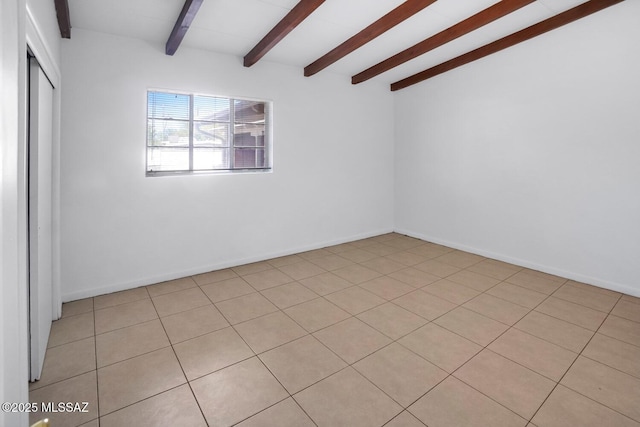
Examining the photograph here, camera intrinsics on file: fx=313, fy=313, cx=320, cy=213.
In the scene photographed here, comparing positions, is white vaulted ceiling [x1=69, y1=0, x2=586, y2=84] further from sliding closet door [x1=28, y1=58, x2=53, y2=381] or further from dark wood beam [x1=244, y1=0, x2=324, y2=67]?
sliding closet door [x1=28, y1=58, x2=53, y2=381]

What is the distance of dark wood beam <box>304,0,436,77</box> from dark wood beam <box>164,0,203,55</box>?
5.83ft

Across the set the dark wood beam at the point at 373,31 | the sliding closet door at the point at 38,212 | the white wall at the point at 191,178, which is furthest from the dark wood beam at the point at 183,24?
the dark wood beam at the point at 373,31

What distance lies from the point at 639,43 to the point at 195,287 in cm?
533

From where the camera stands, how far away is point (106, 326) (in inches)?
108

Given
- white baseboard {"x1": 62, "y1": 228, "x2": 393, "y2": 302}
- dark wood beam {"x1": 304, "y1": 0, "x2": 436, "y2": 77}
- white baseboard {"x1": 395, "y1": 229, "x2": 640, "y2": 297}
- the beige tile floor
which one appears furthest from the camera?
white baseboard {"x1": 395, "y1": 229, "x2": 640, "y2": 297}

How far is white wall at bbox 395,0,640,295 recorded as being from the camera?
11.0ft

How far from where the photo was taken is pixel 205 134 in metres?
4.02

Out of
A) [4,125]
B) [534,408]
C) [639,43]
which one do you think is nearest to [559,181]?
[639,43]

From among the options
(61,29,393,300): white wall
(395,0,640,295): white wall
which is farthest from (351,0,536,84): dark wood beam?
(395,0,640,295): white wall

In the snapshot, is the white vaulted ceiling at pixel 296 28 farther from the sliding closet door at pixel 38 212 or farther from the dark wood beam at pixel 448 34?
the sliding closet door at pixel 38 212

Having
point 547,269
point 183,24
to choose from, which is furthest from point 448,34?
point 547,269

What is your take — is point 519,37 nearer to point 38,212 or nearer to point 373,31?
point 373,31

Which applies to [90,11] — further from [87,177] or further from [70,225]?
[70,225]

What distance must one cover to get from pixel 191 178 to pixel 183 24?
1644 millimetres
